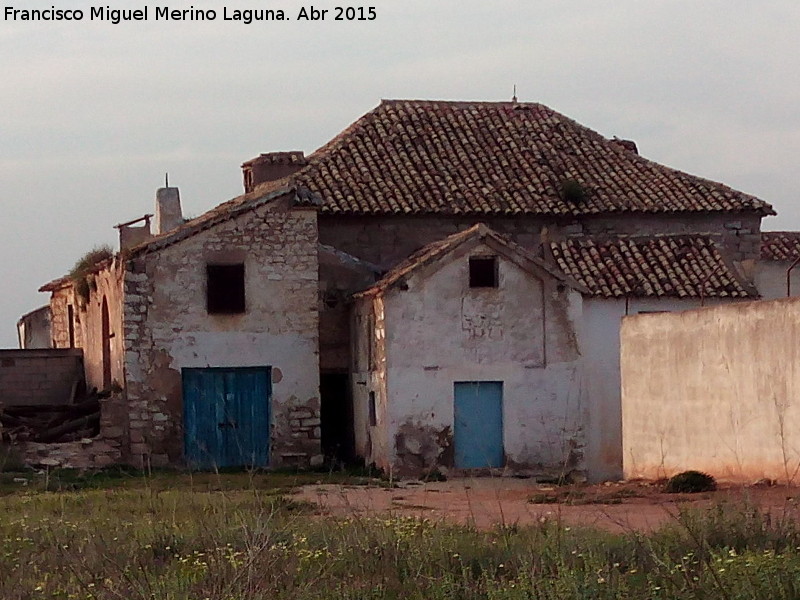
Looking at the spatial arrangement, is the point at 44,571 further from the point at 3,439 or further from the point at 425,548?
the point at 3,439

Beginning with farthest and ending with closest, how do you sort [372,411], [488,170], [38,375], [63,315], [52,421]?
[63,315] < [38,375] < [488,170] < [52,421] < [372,411]

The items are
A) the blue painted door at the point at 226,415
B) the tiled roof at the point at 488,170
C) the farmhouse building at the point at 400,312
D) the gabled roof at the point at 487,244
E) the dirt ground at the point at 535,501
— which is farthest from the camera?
the tiled roof at the point at 488,170

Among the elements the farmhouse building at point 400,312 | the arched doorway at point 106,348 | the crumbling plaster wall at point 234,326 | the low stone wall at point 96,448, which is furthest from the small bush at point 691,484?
the arched doorway at point 106,348

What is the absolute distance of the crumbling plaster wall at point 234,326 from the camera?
25906 mm

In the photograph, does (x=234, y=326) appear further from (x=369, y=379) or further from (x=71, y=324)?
(x=71, y=324)

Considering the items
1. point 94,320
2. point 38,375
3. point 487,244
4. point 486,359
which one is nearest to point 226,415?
point 486,359

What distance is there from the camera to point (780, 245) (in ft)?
122

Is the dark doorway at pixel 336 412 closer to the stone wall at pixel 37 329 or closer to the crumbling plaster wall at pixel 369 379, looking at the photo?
the crumbling plaster wall at pixel 369 379

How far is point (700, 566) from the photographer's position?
9922 millimetres

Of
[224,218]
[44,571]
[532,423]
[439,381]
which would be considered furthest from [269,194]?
[44,571]

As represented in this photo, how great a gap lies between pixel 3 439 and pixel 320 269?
6.75 m

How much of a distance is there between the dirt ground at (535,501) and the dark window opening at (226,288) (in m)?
4.87

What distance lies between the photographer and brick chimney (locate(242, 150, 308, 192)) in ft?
98.8

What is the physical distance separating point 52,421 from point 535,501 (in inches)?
482
